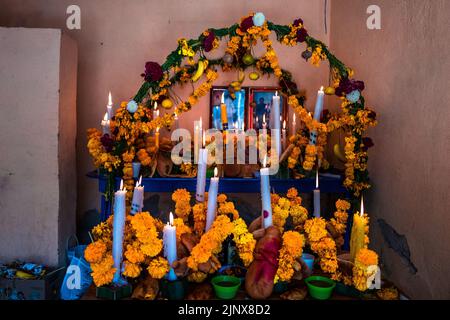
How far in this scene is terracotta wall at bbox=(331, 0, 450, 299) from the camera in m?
2.26

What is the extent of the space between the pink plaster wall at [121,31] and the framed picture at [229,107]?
10 centimetres

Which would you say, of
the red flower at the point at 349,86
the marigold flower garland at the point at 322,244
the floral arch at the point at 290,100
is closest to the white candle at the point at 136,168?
the floral arch at the point at 290,100

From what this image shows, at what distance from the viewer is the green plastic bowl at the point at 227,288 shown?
1.49 meters

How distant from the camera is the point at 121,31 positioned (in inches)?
165

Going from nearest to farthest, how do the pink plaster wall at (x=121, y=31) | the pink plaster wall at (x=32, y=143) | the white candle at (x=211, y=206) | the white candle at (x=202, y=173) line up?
1. the white candle at (x=211, y=206)
2. the white candle at (x=202, y=173)
3. the pink plaster wall at (x=32, y=143)
4. the pink plaster wall at (x=121, y=31)

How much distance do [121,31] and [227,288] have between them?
3.36 meters

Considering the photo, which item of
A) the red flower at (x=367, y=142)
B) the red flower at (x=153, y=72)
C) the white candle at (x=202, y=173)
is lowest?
the white candle at (x=202, y=173)

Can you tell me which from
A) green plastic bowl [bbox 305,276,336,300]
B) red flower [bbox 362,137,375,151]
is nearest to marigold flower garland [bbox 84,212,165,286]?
green plastic bowl [bbox 305,276,336,300]

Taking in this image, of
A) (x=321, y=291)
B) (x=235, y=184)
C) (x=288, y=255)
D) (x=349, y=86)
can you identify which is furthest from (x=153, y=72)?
(x=321, y=291)

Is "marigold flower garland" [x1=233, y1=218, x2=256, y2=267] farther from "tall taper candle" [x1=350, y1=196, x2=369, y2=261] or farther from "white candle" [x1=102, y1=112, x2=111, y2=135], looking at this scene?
"white candle" [x1=102, y1=112, x2=111, y2=135]

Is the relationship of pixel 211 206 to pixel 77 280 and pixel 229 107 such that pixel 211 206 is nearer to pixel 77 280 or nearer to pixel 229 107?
pixel 77 280

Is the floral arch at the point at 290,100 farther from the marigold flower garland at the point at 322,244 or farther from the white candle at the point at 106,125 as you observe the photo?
the marigold flower garland at the point at 322,244
